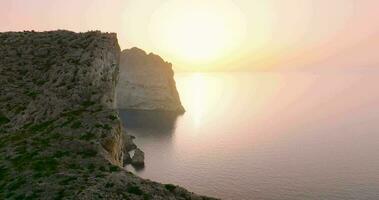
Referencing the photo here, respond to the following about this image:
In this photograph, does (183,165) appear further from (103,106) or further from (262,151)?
(103,106)

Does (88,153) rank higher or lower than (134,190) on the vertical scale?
higher

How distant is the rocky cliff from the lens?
34.4 meters

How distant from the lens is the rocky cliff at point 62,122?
34.4 m

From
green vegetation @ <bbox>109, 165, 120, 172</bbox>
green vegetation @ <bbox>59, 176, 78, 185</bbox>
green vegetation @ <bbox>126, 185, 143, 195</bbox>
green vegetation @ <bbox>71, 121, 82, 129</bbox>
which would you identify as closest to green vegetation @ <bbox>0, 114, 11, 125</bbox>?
green vegetation @ <bbox>71, 121, 82, 129</bbox>

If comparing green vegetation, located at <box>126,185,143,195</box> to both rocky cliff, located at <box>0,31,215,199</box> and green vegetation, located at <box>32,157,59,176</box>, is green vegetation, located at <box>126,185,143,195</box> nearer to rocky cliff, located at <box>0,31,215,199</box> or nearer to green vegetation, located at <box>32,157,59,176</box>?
rocky cliff, located at <box>0,31,215,199</box>

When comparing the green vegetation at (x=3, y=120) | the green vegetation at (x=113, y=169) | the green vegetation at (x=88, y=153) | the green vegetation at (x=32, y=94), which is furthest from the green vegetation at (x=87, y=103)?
the green vegetation at (x=113, y=169)

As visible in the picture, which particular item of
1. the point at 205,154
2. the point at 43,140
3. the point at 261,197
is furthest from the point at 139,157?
the point at 43,140

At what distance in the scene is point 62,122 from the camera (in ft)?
152

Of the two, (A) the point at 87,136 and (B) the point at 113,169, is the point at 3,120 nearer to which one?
(A) the point at 87,136

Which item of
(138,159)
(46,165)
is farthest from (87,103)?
(138,159)

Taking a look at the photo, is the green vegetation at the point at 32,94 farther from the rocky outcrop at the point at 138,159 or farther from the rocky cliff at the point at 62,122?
the rocky outcrop at the point at 138,159

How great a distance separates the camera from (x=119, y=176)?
3547 cm

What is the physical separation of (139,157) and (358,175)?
7768cm

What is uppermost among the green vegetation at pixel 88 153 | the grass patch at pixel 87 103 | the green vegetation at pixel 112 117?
the grass patch at pixel 87 103
